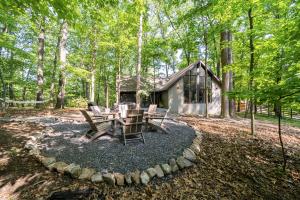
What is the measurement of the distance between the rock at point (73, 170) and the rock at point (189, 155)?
8.20 feet

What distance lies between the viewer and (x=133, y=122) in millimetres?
5023

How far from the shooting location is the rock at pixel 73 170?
3.41 metres

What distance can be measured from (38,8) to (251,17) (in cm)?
698

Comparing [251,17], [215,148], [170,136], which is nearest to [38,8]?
[170,136]

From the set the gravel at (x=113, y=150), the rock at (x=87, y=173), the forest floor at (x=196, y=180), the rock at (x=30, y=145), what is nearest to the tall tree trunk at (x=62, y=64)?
the gravel at (x=113, y=150)

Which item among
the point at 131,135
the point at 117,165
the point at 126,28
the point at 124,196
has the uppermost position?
the point at 126,28

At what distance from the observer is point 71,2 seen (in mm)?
3838

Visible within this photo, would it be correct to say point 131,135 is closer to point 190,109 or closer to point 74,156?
point 74,156

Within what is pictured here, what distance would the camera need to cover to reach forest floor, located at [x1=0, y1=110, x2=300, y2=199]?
9.91 ft

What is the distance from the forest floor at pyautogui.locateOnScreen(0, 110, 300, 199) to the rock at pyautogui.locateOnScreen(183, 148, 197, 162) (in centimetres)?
22

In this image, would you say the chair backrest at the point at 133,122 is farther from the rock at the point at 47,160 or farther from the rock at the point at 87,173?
the rock at the point at 47,160

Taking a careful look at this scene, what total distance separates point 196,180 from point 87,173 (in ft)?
7.53

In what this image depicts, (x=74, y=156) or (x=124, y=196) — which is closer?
(x=124, y=196)

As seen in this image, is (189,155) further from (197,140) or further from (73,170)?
(73,170)
